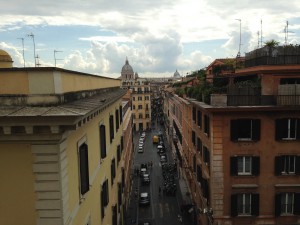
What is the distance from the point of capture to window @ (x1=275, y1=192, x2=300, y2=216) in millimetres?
25016

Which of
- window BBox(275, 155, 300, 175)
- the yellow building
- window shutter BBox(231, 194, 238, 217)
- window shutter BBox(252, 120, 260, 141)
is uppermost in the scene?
the yellow building

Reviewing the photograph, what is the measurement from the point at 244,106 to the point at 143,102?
3945 inches

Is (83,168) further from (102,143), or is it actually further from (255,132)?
(255,132)

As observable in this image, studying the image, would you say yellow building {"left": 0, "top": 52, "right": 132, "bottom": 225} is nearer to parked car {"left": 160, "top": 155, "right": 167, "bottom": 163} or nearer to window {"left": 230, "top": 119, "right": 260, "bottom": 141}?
window {"left": 230, "top": 119, "right": 260, "bottom": 141}

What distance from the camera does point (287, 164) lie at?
82.3 ft

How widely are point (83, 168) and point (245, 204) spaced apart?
54.4 feet

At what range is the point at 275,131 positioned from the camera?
24.7 m

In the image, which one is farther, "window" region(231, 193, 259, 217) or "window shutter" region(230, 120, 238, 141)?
"window" region(231, 193, 259, 217)

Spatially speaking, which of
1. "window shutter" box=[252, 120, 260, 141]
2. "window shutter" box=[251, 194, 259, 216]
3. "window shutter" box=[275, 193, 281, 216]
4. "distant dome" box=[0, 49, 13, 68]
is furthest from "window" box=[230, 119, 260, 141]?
"distant dome" box=[0, 49, 13, 68]

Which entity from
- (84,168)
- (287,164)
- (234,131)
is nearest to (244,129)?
(234,131)

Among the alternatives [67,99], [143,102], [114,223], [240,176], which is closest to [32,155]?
[67,99]

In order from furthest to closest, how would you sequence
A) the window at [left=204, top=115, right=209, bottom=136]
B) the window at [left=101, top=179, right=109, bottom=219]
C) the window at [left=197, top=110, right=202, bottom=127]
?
1. the window at [left=197, top=110, right=202, bottom=127]
2. the window at [left=204, top=115, right=209, bottom=136]
3. the window at [left=101, top=179, right=109, bottom=219]

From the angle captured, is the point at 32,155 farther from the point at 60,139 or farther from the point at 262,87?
the point at 262,87

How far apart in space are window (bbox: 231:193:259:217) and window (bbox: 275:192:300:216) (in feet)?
5.05
